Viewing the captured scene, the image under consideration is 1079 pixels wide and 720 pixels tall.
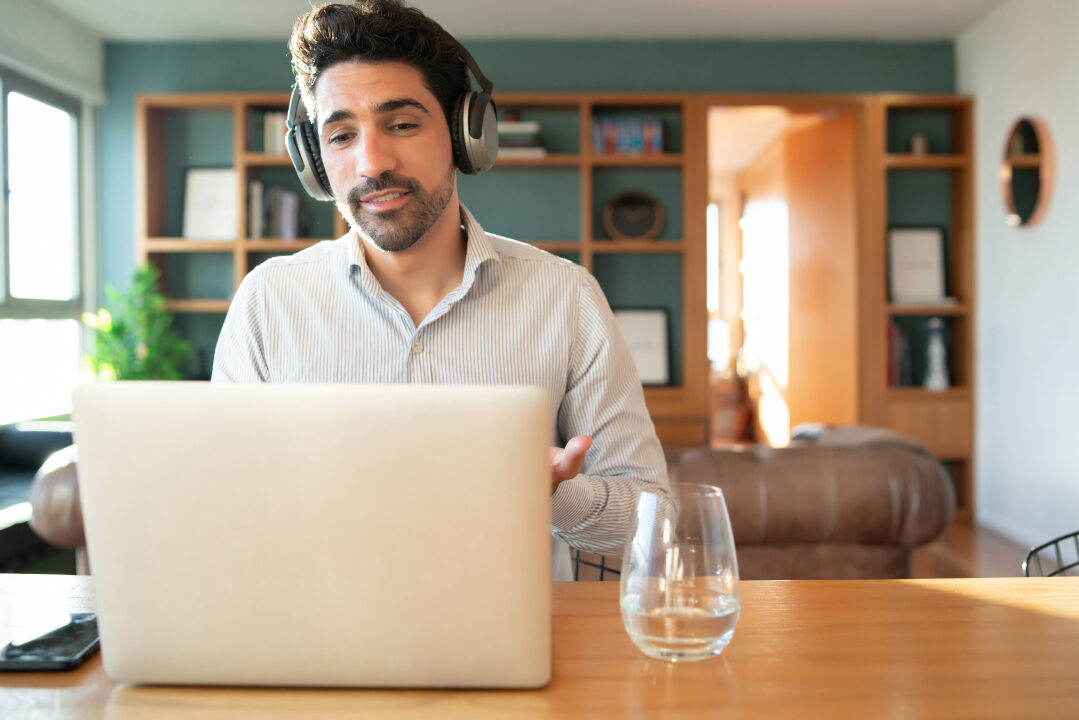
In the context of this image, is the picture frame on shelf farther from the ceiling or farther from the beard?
the beard

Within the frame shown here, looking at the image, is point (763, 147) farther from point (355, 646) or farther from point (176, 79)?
point (355, 646)

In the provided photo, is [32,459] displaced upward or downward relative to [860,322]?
downward

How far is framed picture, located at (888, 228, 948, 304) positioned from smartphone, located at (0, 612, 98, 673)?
4.89 m

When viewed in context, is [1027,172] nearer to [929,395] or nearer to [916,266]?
[916,266]

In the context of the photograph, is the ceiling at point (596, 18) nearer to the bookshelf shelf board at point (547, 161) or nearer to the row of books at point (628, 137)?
the row of books at point (628, 137)

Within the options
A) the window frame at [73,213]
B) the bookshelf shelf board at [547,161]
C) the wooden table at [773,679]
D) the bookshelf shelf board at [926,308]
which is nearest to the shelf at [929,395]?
the bookshelf shelf board at [926,308]

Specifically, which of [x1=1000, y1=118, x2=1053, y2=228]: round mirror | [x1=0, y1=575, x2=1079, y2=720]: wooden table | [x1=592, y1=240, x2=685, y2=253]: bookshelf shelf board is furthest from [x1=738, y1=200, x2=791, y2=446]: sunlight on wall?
[x1=0, y1=575, x2=1079, y2=720]: wooden table

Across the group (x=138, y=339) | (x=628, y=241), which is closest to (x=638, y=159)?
(x=628, y=241)

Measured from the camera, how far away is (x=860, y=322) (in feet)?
16.0

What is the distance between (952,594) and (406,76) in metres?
0.99

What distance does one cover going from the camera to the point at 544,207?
5.16 metres

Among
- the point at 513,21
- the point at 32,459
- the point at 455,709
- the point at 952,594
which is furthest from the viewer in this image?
the point at 513,21

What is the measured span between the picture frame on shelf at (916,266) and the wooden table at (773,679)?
14.7 feet

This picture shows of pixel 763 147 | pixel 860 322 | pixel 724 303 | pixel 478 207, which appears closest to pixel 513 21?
pixel 478 207
